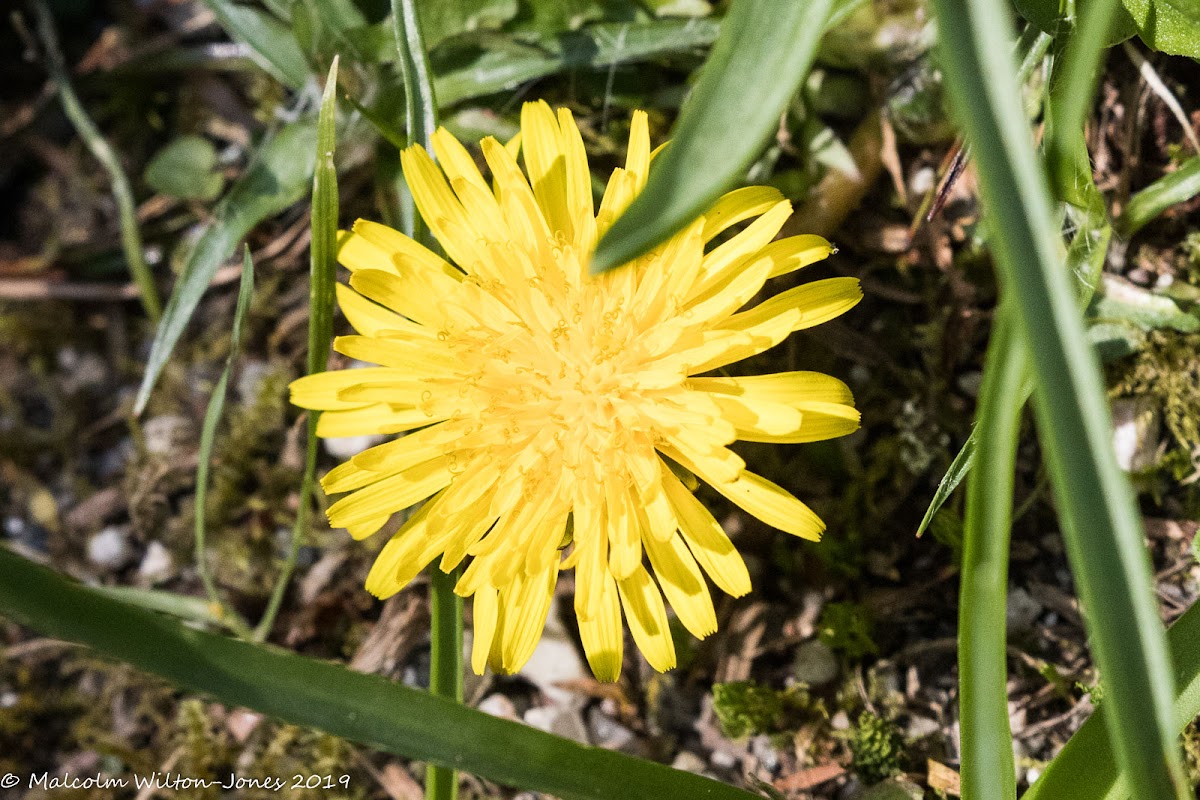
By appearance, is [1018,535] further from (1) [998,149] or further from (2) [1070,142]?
(1) [998,149]

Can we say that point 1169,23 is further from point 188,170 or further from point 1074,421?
point 188,170

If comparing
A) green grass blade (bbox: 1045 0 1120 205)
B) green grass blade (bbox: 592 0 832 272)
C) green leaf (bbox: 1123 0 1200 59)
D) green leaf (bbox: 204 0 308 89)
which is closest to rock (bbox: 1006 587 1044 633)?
green grass blade (bbox: 1045 0 1120 205)

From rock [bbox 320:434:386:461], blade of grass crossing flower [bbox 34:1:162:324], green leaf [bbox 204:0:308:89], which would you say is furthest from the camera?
blade of grass crossing flower [bbox 34:1:162:324]

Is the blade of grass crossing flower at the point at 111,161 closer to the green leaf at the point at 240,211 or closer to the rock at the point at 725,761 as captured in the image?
the green leaf at the point at 240,211

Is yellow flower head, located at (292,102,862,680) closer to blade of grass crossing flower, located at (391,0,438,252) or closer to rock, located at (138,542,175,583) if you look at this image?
blade of grass crossing flower, located at (391,0,438,252)

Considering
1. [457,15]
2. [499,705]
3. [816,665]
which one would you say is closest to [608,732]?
[499,705]

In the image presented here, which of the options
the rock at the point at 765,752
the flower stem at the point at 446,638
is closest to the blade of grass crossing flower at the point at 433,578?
the flower stem at the point at 446,638

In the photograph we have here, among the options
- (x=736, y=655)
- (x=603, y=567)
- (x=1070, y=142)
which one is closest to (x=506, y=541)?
(x=603, y=567)
